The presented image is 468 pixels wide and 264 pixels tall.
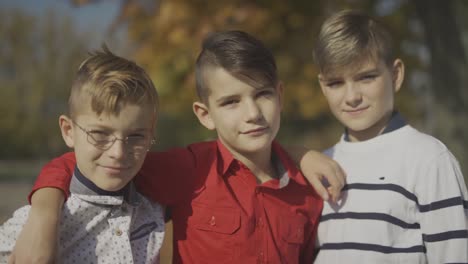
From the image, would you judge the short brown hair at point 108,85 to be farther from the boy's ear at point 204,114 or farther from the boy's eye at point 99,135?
the boy's ear at point 204,114

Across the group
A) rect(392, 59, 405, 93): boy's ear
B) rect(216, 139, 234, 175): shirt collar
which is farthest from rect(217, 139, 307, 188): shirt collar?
rect(392, 59, 405, 93): boy's ear

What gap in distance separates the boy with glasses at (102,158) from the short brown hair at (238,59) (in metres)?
0.37

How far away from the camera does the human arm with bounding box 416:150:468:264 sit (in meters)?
2.41

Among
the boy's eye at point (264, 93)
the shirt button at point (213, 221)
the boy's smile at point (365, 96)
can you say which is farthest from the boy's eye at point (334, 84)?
the shirt button at point (213, 221)

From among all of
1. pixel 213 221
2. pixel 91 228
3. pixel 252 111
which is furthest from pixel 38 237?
pixel 252 111

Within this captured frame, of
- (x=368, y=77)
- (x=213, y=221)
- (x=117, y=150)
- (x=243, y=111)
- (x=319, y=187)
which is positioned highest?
(x=368, y=77)

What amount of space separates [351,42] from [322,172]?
0.64 metres

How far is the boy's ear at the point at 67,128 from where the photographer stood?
246 cm

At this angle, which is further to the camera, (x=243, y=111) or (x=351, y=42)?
(x=351, y=42)

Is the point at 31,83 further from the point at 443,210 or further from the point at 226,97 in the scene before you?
the point at 443,210

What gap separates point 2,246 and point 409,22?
23.9ft

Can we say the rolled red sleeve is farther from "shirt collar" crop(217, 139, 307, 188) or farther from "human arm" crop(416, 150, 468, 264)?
"human arm" crop(416, 150, 468, 264)

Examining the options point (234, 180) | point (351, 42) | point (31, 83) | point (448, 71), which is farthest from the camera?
point (31, 83)

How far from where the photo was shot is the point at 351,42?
283cm
